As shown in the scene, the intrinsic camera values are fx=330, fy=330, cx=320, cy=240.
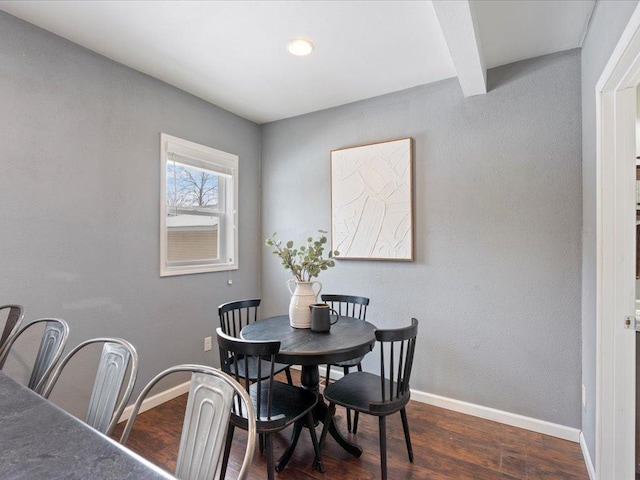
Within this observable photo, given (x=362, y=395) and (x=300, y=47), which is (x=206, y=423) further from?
(x=300, y=47)

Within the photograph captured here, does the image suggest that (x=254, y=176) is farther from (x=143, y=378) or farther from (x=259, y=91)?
(x=143, y=378)

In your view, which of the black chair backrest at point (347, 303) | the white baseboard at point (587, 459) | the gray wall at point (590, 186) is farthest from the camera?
the black chair backrest at point (347, 303)

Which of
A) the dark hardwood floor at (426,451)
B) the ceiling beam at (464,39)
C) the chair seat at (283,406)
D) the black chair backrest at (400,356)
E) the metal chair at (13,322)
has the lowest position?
the dark hardwood floor at (426,451)

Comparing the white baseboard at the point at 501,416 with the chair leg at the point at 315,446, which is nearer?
the chair leg at the point at 315,446

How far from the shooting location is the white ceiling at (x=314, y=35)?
179cm

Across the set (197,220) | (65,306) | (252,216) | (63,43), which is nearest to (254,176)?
(252,216)

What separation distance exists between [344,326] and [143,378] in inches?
64.1

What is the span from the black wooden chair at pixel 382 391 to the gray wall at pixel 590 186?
99cm

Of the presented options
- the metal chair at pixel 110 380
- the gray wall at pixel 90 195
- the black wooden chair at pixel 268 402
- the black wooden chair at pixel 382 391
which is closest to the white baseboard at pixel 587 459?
the black wooden chair at pixel 382 391

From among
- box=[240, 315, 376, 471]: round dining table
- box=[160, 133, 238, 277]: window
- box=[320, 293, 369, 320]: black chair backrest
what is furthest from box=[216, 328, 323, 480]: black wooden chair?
box=[160, 133, 238, 277]: window

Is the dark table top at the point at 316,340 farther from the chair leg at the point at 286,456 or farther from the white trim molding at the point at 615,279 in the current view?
the white trim molding at the point at 615,279

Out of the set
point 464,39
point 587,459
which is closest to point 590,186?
point 464,39

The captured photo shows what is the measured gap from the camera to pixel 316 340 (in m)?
1.87

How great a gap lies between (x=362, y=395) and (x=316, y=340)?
0.39m
